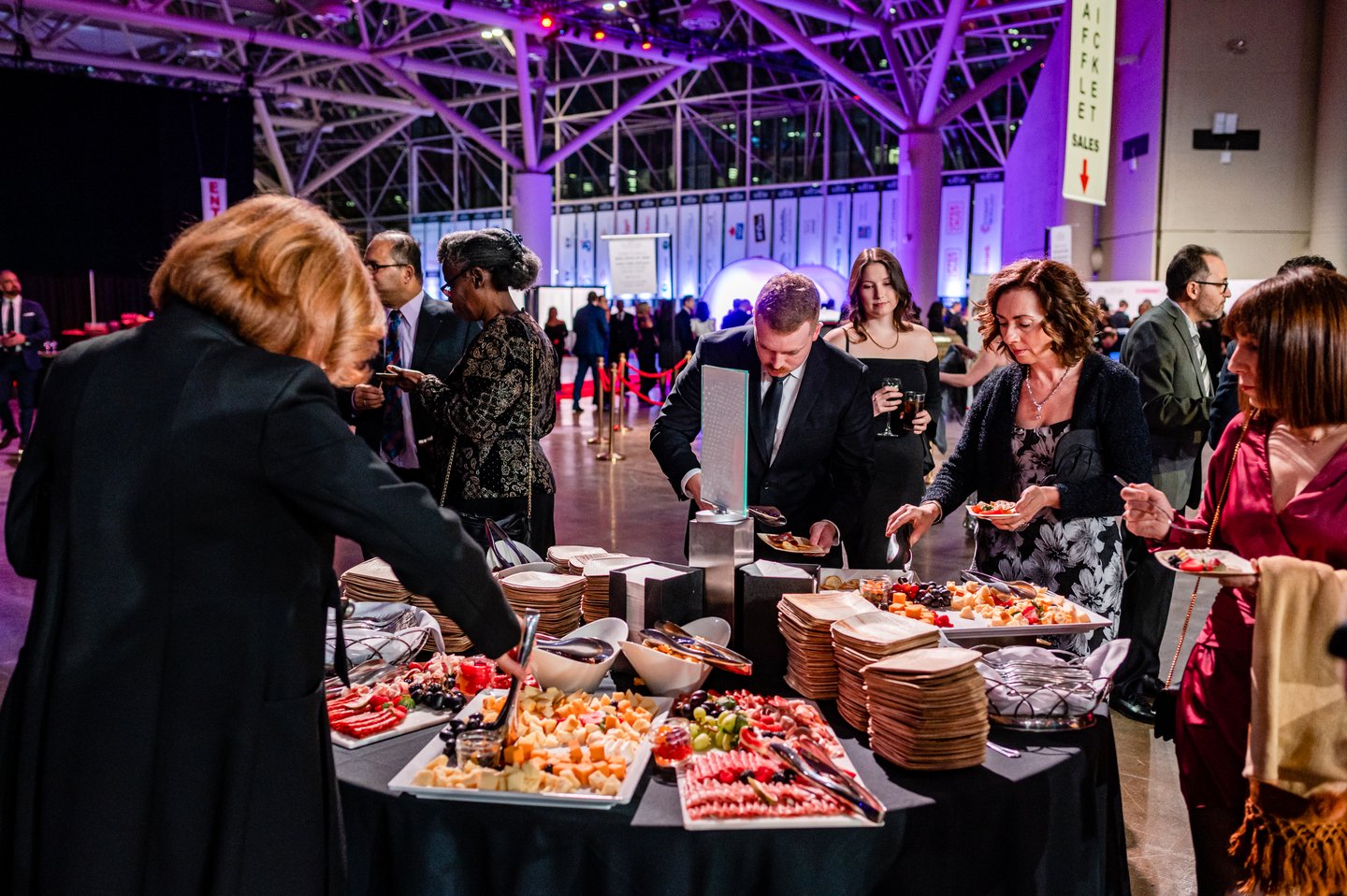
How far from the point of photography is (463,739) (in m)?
1.74

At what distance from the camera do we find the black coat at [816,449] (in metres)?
3.16

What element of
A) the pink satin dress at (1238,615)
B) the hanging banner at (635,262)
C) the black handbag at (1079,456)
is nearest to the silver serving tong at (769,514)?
the black handbag at (1079,456)

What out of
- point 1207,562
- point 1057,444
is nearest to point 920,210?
point 1057,444

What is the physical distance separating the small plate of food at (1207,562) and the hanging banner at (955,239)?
859 inches

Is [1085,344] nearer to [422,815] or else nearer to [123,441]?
[422,815]

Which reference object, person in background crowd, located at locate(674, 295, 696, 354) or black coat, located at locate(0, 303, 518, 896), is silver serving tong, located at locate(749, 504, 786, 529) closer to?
black coat, located at locate(0, 303, 518, 896)

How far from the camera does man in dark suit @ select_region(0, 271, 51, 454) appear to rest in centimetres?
1052

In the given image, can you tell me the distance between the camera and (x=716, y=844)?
1.57m

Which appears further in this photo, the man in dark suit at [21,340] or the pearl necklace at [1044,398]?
the man in dark suit at [21,340]

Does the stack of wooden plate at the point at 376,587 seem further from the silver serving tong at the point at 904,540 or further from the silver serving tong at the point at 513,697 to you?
the silver serving tong at the point at 904,540

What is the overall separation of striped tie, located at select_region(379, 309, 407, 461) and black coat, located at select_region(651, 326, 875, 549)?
1110 millimetres

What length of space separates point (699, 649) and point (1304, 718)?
104 cm

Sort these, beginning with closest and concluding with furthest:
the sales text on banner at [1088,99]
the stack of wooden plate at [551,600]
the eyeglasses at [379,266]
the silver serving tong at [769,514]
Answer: the stack of wooden plate at [551,600] → the silver serving tong at [769,514] → the eyeglasses at [379,266] → the sales text on banner at [1088,99]

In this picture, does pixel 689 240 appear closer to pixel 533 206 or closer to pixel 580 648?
pixel 533 206
